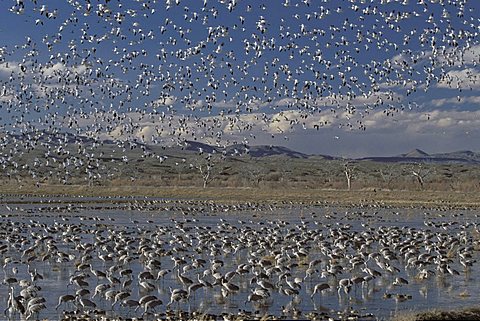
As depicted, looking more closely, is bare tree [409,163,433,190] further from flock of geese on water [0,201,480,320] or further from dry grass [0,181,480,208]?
flock of geese on water [0,201,480,320]

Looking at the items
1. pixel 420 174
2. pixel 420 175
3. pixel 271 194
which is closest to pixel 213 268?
pixel 271 194

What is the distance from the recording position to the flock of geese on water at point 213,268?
18453 mm

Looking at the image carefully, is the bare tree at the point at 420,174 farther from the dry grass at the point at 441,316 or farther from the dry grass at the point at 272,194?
the dry grass at the point at 441,316

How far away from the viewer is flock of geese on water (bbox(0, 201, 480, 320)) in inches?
727

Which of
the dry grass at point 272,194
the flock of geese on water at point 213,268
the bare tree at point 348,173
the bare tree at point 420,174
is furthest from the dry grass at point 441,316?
the bare tree at point 420,174

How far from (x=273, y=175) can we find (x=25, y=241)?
291 ft

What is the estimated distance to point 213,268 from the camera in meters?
22.4

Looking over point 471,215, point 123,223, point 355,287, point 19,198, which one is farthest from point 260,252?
point 19,198

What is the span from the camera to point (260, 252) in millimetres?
27250

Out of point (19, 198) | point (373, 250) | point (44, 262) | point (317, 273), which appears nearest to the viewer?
point (317, 273)

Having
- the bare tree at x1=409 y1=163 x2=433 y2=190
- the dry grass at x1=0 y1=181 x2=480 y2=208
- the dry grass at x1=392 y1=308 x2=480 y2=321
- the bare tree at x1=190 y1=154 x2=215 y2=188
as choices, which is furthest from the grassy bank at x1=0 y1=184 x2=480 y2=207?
the dry grass at x1=392 y1=308 x2=480 y2=321

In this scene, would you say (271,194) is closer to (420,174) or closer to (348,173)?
(348,173)

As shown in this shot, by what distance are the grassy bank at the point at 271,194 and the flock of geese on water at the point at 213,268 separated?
25425 millimetres

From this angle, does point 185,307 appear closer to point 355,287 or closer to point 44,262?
point 355,287
